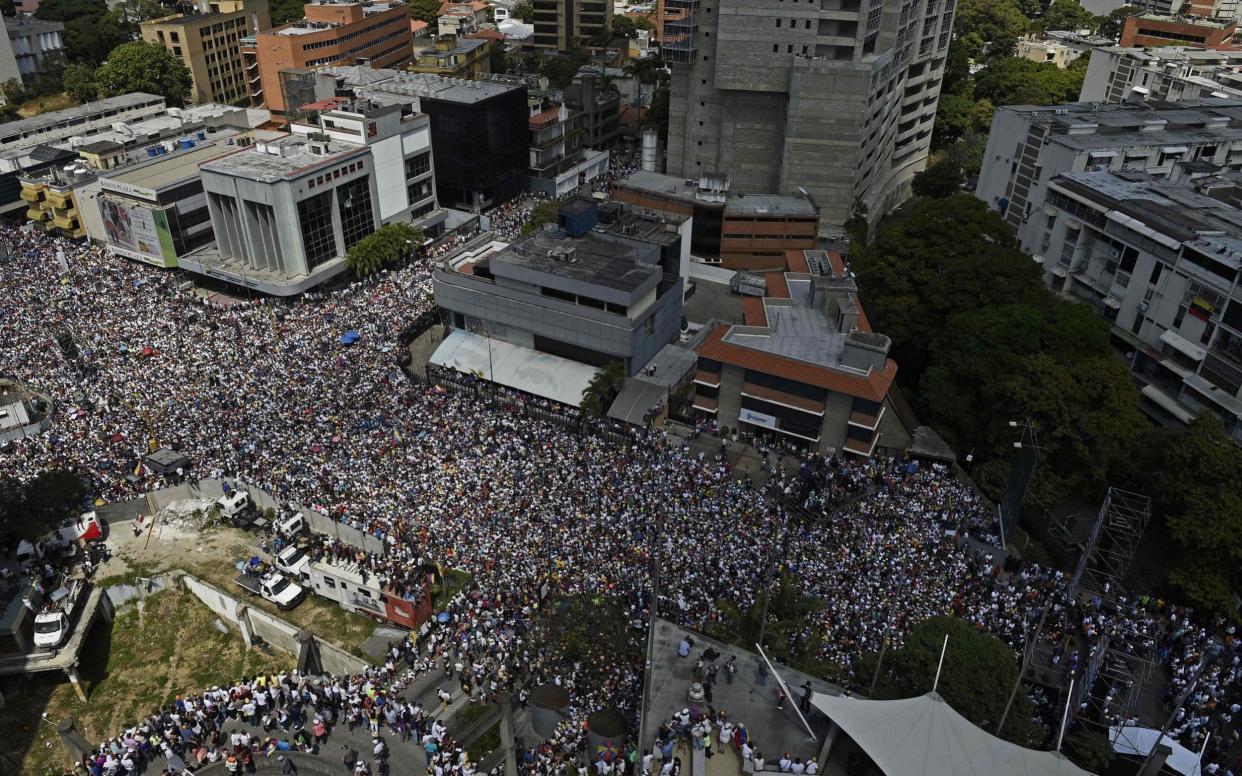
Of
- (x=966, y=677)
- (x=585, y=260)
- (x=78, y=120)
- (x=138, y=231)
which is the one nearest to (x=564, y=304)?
(x=585, y=260)

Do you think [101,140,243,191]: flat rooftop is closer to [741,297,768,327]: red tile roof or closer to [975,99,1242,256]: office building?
[741,297,768,327]: red tile roof

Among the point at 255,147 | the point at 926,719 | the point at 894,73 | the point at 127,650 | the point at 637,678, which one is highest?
the point at 894,73

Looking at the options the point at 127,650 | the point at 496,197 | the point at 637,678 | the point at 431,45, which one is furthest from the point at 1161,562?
the point at 431,45

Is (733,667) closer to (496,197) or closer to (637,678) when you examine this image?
(637,678)

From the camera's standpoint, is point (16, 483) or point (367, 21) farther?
point (367, 21)

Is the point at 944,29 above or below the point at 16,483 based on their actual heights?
above

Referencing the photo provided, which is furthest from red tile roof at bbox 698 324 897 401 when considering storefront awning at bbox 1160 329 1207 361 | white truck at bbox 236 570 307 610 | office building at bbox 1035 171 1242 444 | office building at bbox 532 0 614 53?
office building at bbox 532 0 614 53
